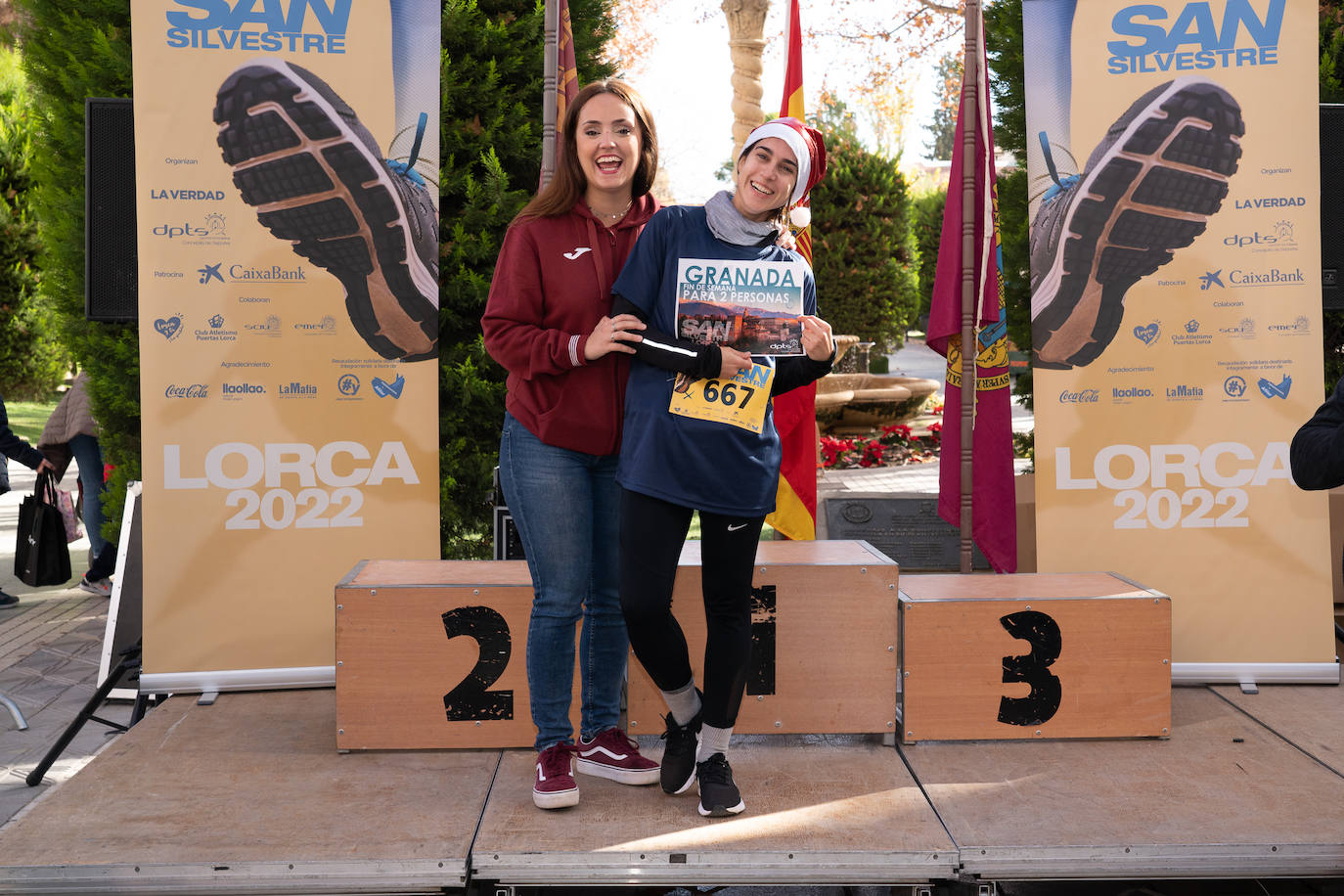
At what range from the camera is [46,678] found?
15.2ft

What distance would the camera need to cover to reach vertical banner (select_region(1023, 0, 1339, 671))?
373cm

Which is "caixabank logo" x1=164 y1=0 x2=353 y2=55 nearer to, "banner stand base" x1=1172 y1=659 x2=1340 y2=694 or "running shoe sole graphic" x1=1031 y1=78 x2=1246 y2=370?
"running shoe sole graphic" x1=1031 y1=78 x2=1246 y2=370

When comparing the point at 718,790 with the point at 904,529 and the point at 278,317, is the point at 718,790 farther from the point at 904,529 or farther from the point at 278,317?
the point at 278,317

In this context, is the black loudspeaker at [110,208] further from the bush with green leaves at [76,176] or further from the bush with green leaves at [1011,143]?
the bush with green leaves at [1011,143]

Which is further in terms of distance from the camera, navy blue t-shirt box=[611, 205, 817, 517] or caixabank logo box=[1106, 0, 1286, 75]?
caixabank logo box=[1106, 0, 1286, 75]

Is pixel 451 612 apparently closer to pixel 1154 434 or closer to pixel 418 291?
pixel 418 291

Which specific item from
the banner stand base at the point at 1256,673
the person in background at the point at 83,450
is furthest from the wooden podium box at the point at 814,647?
the person in background at the point at 83,450

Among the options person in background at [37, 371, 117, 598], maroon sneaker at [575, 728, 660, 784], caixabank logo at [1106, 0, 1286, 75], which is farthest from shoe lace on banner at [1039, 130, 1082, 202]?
person in background at [37, 371, 117, 598]

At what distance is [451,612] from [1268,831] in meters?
2.10

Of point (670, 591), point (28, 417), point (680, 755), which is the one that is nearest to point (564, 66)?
point (670, 591)

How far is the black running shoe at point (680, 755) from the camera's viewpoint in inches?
105

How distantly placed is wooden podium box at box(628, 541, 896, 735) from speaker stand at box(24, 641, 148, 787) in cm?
170

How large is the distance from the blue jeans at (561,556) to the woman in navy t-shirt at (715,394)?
169 millimetres

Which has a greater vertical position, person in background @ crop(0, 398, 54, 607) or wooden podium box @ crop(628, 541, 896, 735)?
person in background @ crop(0, 398, 54, 607)
